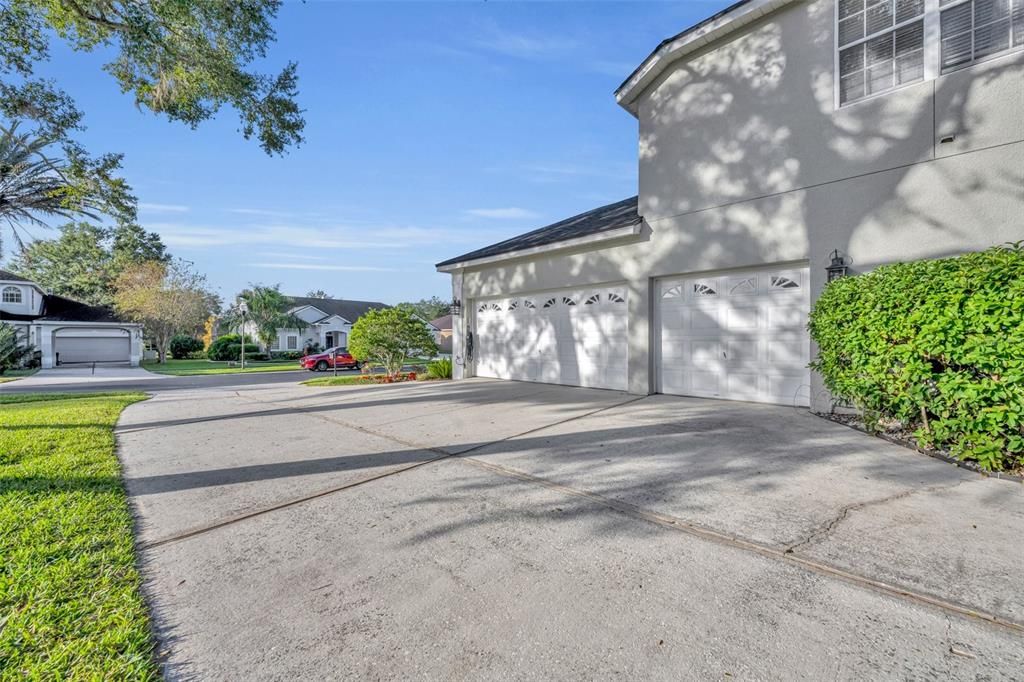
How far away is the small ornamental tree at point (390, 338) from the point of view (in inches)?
548

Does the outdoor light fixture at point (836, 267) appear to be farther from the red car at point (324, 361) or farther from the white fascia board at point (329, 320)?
the white fascia board at point (329, 320)

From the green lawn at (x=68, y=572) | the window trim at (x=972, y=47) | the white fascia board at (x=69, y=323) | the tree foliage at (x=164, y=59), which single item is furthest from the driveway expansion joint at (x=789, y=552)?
the white fascia board at (x=69, y=323)

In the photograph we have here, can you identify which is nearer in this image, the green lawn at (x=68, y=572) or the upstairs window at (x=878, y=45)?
the green lawn at (x=68, y=572)

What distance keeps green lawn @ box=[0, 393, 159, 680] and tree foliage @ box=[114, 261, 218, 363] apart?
2938 cm

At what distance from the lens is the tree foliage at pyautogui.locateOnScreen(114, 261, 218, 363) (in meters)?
29.1

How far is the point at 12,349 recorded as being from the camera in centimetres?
1936

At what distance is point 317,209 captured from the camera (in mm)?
20719

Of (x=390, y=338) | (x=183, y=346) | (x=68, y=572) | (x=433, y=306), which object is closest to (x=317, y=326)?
(x=183, y=346)

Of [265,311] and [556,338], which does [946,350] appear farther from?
[265,311]

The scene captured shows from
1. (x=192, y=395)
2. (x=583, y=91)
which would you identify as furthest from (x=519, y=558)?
(x=583, y=91)

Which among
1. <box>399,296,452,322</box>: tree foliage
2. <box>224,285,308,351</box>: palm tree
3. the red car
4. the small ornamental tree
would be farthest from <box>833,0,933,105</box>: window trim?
<box>399,296,452,322</box>: tree foliage

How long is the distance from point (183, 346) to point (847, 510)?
43064 mm

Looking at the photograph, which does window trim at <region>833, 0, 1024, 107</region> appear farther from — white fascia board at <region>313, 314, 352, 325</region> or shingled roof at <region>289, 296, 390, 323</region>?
white fascia board at <region>313, 314, 352, 325</region>

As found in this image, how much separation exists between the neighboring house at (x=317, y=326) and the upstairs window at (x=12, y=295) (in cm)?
1502
